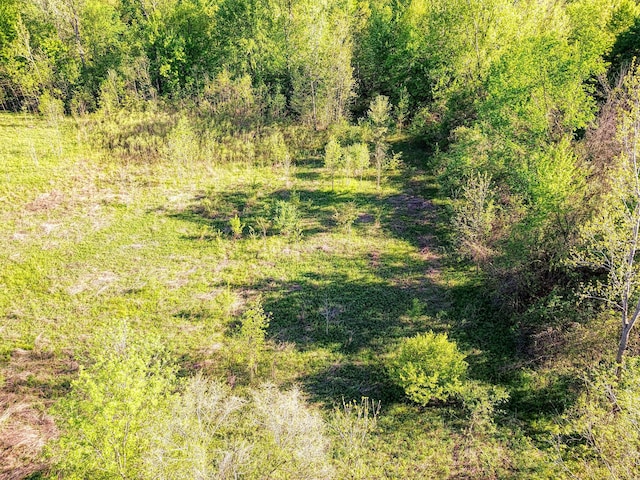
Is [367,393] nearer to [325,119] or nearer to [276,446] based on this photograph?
[276,446]

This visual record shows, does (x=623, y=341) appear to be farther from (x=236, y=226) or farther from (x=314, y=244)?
(x=236, y=226)

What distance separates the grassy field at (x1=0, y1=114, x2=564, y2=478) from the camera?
1652 centimetres

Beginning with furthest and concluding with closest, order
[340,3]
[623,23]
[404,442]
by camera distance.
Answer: [340,3]
[623,23]
[404,442]

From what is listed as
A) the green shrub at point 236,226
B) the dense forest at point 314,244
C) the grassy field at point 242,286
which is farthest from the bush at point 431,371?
the green shrub at point 236,226

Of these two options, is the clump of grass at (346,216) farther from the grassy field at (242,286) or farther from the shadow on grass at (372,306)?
the shadow on grass at (372,306)

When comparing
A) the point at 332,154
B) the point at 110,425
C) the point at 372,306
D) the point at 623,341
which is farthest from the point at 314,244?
the point at 110,425

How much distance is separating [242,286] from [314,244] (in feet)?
22.6

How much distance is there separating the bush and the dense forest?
0.14 meters

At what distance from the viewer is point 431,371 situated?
1742 centimetres

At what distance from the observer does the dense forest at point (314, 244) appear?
46.9 feet

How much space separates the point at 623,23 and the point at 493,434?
45614mm

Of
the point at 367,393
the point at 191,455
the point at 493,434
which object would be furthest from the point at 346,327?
the point at 191,455

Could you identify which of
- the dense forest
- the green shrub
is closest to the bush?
the dense forest

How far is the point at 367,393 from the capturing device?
18.4 m
